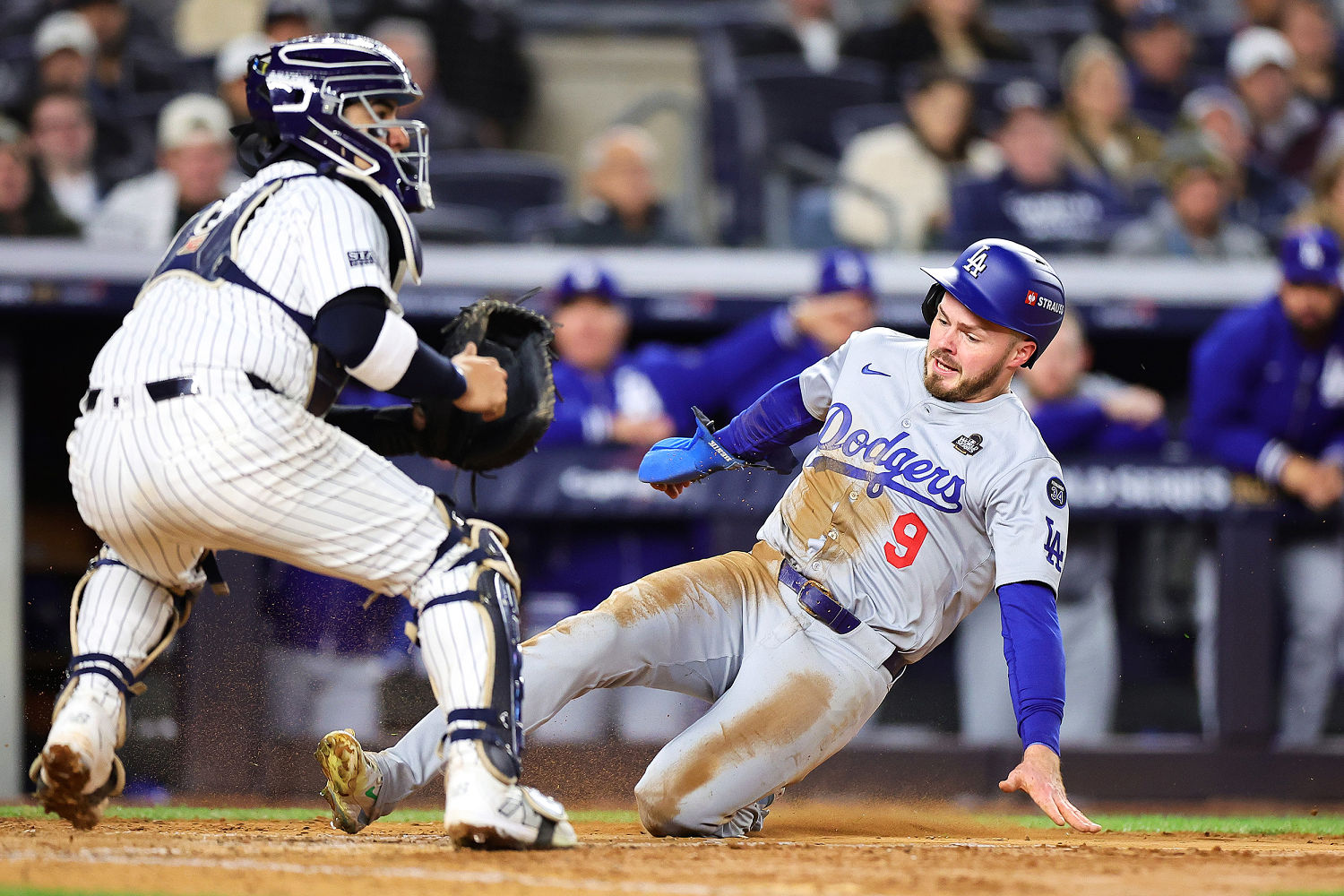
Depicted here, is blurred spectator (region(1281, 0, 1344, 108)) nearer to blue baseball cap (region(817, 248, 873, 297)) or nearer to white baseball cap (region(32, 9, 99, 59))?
blue baseball cap (region(817, 248, 873, 297))

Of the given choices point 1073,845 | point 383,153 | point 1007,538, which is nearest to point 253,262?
point 383,153

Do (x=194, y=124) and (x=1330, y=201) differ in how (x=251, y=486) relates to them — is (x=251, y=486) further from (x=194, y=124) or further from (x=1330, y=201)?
(x=1330, y=201)

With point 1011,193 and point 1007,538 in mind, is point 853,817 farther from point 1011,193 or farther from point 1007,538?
point 1011,193

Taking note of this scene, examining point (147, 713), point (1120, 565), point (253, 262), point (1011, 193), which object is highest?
point (1011, 193)

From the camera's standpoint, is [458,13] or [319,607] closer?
[319,607]

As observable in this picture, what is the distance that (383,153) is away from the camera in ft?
11.4

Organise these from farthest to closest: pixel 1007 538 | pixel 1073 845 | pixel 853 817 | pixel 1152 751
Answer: pixel 1152 751 < pixel 853 817 < pixel 1073 845 < pixel 1007 538

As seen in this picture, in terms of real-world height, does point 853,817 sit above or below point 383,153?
below

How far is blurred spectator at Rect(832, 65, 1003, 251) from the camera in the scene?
307 inches

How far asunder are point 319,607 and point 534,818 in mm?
2045

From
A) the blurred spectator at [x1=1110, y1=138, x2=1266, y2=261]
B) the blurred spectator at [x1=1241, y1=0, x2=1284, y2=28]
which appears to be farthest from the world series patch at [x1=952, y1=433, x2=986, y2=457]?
the blurred spectator at [x1=1241, y1=0, x2=1284, y2=28]

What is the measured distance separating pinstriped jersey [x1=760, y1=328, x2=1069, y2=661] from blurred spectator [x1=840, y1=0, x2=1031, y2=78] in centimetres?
573

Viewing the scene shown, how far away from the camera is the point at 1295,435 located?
6371mm

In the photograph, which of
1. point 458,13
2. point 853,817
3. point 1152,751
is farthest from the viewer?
point 458,13
